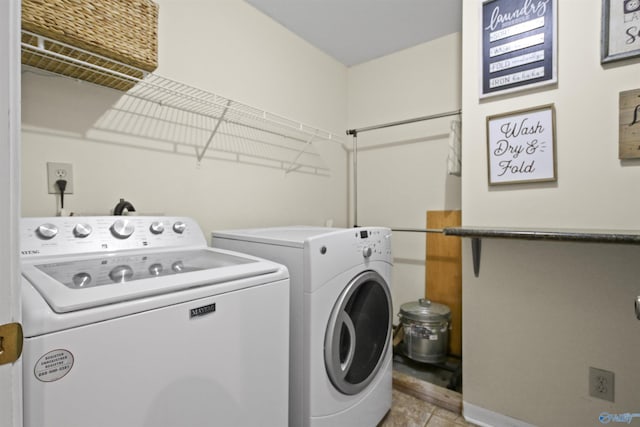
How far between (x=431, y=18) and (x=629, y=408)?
2.45 m

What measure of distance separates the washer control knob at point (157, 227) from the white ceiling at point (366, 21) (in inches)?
62.7

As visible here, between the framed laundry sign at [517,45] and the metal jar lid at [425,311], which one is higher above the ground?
the framed laundry sign at [517,45]

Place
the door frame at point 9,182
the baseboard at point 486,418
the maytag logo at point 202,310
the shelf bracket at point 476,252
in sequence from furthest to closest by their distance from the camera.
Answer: the shelf bracket at point 476,252 → the baseboard at point 486,418 → the maytag logo at point 202,310 → the door frame at point 9,182

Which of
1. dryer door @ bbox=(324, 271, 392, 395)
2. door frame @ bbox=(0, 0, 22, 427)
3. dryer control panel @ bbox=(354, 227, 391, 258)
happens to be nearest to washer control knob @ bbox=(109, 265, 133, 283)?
door frame @ bbox=(0, 0, 22, 427)

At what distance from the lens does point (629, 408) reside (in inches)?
53.7

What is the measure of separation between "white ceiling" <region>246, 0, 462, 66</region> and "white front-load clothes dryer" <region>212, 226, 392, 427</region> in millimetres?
1553

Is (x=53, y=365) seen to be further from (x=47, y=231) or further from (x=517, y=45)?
(x=517, y=45)

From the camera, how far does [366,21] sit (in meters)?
2.25

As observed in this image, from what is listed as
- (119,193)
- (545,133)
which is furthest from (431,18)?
(119,193)

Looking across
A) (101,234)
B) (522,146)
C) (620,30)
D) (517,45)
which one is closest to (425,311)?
(522,146)

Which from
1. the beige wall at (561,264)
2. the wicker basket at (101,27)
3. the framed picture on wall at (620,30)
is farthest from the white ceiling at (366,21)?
the wicker basket at (101,27)

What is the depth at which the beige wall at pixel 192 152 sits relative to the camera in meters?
1.32

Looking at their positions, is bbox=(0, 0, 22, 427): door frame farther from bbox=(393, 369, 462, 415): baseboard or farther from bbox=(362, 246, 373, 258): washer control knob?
bbox=(393, 369, 462, 415): baseboard

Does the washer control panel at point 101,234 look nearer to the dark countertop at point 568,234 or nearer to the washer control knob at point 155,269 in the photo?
the washer control knob at point 155,269
